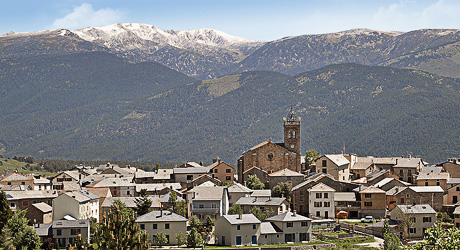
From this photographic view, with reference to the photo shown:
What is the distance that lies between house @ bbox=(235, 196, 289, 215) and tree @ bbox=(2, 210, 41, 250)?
34751 mm

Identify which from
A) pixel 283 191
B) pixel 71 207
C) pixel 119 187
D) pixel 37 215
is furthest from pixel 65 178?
pixel 283 191

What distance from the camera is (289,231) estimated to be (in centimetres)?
11269

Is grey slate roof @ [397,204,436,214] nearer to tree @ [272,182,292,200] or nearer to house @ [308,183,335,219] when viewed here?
house @ [308,183,335,219]

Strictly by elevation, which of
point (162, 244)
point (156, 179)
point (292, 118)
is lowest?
point (162, 244)

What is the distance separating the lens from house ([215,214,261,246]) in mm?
108875

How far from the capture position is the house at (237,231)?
109 metres

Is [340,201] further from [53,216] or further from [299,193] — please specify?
[53,216]

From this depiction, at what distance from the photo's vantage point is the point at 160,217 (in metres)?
112

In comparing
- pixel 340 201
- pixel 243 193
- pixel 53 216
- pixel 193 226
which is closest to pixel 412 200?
pixel 340 201

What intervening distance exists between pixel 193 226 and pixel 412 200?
39.2 meters

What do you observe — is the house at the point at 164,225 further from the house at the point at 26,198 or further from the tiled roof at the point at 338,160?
the tiled roof at the point at 338,160

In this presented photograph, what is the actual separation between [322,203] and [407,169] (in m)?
33.5

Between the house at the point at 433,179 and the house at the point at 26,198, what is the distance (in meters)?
66.1

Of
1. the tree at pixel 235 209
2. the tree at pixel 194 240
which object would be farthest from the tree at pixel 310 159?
the tree at pixel 194 240
